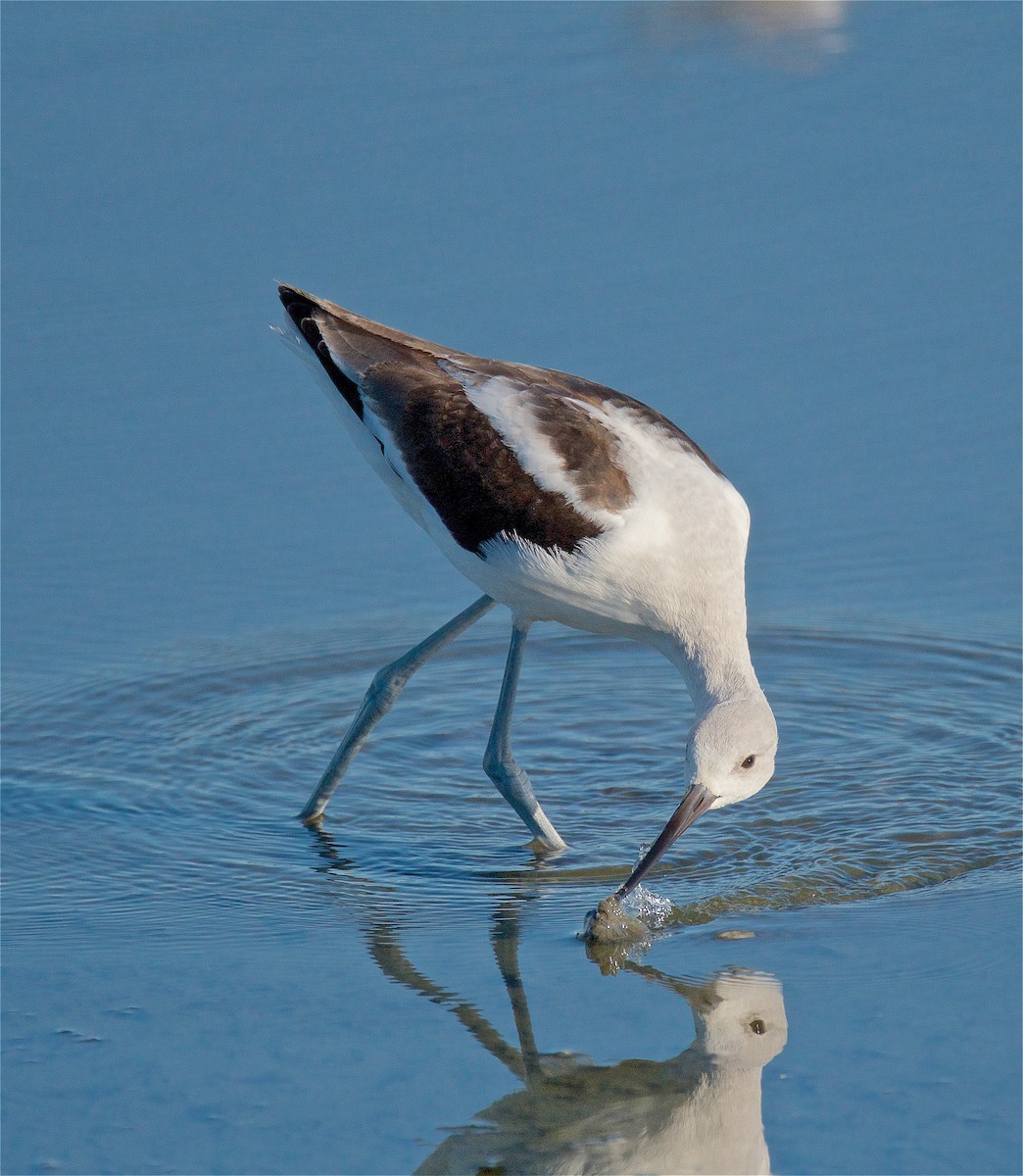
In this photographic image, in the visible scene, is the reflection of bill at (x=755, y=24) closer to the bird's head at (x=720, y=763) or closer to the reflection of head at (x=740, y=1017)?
the bird's head at (x=720, y=763)

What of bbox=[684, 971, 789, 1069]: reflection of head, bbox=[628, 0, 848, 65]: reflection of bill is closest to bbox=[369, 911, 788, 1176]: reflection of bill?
bbox=[684, 971, 789, 1069]: reflection of head

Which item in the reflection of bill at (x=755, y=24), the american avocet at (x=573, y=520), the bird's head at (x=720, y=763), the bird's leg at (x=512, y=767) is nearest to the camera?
the bird's head at (x=720, y=763)

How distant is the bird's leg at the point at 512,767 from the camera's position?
5.62 meters

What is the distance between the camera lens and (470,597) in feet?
24.0

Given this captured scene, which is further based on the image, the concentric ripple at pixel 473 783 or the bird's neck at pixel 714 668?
the bird's neck at pixel 714 668

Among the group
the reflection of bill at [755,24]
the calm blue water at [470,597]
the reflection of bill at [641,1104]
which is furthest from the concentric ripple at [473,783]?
the reflection of bill at [755,24]

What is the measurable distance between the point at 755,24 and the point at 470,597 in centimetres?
518

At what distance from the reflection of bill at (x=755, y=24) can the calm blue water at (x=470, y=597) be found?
4 centimetres

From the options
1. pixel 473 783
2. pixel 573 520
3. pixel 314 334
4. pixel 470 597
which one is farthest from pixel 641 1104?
pixel 470 597

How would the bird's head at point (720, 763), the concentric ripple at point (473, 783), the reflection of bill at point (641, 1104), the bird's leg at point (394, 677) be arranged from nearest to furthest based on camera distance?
the reflection of bill at point (641, 1104)
the bird's head at point (720, 763)
the concentric ripple at point (473, 783)
the bird's leg at point (394, 677)

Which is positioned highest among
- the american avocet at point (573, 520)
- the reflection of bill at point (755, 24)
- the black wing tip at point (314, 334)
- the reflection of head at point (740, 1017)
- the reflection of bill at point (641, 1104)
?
the reflection of bill at point (755, 24)

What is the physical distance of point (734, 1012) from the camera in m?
4.43

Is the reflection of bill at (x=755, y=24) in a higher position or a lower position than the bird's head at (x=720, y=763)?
higher

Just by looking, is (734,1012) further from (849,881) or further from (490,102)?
(490,102)
